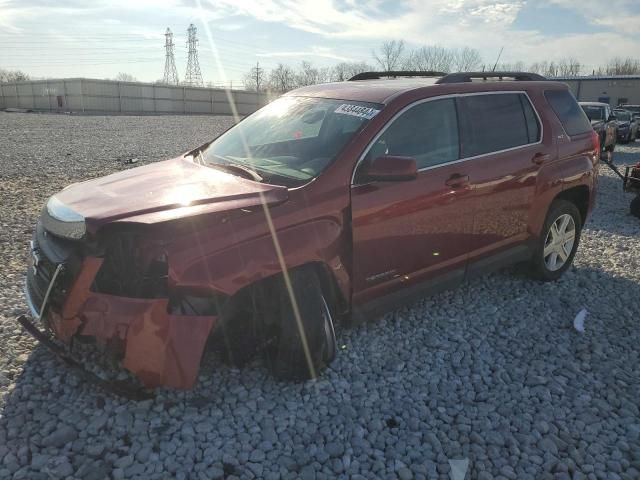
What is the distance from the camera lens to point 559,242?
17.4ft

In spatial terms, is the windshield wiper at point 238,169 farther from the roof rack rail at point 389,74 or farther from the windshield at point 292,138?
the roof rack rail at point 389,74

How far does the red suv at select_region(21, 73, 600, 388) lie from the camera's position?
2836mm

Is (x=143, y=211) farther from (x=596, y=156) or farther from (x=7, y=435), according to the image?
(x=596, y=156)

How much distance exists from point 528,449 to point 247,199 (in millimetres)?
2122

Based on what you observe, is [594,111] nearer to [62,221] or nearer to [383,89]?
[383,89]

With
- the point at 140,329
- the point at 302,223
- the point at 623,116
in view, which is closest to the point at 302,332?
the point at 302,223

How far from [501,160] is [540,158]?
2.00 ft

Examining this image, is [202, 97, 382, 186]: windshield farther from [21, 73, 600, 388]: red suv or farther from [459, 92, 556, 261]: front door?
[459, 92, 556, 261]: front door

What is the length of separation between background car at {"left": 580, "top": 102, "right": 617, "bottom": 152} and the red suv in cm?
1074

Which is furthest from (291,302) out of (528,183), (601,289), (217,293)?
(601,289)

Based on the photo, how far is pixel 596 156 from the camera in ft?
17.9

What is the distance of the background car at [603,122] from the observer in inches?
560

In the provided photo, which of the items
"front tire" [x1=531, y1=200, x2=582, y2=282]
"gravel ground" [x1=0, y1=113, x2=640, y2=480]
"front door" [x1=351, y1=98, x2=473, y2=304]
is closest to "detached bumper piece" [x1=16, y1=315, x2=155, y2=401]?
"gravel ground" [x1=0, y1=113, x2=640, y2=480]

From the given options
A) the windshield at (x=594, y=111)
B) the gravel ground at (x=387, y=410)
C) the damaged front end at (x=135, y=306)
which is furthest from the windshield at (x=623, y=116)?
the damaged front end at (x=135, y=306)
